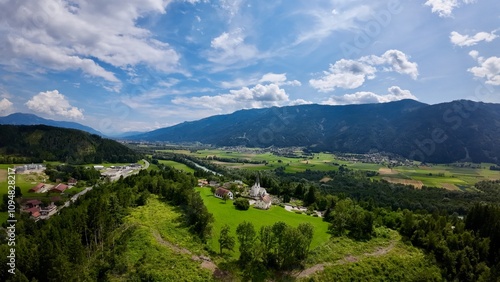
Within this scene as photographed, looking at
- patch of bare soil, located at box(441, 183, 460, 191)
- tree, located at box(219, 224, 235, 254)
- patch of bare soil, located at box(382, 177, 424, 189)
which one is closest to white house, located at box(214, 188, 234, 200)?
tree, located at box(219, 224, 235, 254)

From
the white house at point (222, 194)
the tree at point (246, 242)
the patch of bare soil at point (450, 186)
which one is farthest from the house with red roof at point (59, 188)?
the patch of bare soil at point (450, 186)

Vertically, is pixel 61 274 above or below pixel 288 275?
above

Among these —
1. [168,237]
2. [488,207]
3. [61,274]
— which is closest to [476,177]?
[488,207]

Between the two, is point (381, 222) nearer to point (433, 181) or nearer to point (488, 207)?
point (488, 207)

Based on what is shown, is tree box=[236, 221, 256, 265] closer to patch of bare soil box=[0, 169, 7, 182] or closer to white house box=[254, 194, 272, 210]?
white house box=[254, 194, 272, 210]

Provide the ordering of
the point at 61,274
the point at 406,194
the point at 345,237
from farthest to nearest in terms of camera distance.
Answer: the point at 406,194 → the point at 345,237 → the point at 61,274

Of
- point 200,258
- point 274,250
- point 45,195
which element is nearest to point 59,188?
point 45,195

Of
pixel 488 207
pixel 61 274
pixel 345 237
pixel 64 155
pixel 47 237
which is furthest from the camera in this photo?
pixel 64 155

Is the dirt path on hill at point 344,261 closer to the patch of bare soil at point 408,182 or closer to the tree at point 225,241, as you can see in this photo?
the tree at point 225,241
